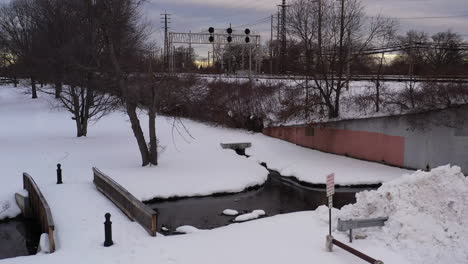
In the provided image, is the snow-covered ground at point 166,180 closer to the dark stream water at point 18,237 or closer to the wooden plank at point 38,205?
the wooden plank at point 38,205

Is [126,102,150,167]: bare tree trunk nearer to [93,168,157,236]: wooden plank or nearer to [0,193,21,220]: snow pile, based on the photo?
[93,168,157,236]: wooden plank

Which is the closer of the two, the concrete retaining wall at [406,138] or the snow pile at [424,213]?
the snow pile at [424,213]

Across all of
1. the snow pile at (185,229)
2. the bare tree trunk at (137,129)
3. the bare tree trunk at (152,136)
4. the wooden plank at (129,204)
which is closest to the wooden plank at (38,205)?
the wooden plank at (129,204)

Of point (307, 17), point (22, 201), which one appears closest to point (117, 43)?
point (22, 201)

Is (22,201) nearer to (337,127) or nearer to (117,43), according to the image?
(117,43)

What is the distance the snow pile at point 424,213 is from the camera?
445 inches

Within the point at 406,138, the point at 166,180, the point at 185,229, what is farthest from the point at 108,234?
the point at 406,138

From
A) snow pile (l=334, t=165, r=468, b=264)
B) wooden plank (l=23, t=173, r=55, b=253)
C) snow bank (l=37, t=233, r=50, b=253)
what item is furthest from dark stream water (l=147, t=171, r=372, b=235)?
snow pile (l=334, t=165, r=468, b=264)

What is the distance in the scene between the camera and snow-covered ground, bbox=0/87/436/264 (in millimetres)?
11250

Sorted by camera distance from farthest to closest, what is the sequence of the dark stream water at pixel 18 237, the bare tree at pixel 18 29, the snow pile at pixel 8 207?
the bare tree at pixel 18 29, the snow pile at pixel 8 207, the dark stream water at pixel 18 237

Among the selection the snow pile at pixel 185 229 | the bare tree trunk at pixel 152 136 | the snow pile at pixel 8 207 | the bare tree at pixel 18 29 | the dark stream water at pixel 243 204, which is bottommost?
the dark stream water at pixel 243 204

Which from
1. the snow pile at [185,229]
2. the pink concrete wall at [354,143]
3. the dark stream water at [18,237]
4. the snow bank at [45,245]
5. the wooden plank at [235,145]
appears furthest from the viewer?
the wooden plank at [235,145]

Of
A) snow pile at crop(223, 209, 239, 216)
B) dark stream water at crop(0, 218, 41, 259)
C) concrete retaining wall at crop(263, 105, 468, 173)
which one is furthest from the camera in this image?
concrete retaining wall at crop(263, 105, 468, 173)

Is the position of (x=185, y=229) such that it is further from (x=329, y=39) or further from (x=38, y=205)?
(x=329, y=39)
